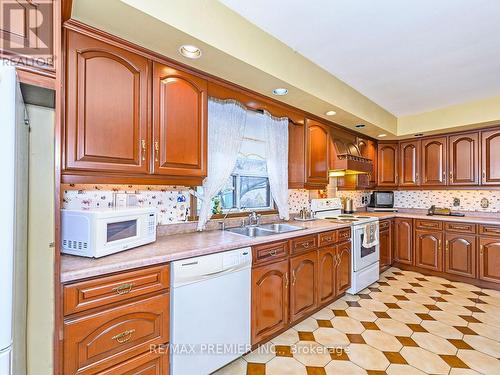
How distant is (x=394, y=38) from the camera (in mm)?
2023

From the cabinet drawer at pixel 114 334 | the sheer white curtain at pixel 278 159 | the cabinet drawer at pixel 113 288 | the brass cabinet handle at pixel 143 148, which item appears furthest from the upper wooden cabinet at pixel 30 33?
the sheer white curtain at pixel 278 159

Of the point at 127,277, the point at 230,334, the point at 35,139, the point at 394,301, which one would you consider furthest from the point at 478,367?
the point at 35,139

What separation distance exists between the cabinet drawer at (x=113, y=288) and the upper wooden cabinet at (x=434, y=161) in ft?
13.7

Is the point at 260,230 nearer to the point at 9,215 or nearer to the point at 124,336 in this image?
the point at 124,336

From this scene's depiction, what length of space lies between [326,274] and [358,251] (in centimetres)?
67

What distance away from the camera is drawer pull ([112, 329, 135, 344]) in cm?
131

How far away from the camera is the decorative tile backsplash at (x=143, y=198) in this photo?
5.45 ft

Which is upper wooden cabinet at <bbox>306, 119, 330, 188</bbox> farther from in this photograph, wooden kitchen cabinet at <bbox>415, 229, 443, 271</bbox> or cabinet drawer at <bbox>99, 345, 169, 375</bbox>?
cabinet drawer at <bbox>99, 345, 169, 375</bbox>

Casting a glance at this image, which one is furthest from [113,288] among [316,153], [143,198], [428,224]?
[428,224]

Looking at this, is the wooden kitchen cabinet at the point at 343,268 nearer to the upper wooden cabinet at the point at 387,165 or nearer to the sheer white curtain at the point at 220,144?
the sheer white curtain at the point at 220,144

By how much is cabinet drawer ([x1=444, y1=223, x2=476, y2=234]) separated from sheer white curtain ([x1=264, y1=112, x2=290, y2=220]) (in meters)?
2.43

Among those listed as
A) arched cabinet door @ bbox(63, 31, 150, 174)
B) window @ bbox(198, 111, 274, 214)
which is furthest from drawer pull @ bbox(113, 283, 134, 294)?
window @ bbox(198, 111, 274, 214)

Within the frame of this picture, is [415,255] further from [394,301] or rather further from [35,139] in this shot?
[35,139]

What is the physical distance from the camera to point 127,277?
1.32 meters
